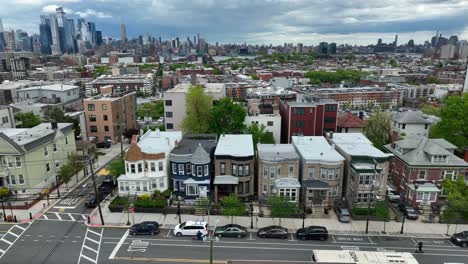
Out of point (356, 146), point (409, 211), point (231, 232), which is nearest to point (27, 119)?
point (231, 232)

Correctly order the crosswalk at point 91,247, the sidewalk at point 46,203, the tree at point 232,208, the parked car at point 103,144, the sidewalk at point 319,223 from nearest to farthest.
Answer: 1. the crosswalk at point 91,247
2. the tree at point 232,208
3. the sidewalk at point 319,223
4. the sidewalk at point 46,203
5. the parked car at point 103,144

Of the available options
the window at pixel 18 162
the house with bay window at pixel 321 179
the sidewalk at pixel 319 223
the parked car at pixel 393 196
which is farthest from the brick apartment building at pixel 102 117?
the parked car at pixel 393 196

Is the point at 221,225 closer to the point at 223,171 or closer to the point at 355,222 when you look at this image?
the point at 223,171

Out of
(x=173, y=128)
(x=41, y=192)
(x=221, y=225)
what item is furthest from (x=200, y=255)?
(x=173, y=128)

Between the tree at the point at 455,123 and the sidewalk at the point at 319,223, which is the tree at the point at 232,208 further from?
the tree at the point at 455,123

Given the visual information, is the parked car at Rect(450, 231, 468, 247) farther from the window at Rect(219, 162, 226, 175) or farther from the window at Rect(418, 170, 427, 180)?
the window at Rect(219, 162, 226, 175)

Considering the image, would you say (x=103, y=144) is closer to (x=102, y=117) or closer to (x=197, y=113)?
(x=102, y=117)
